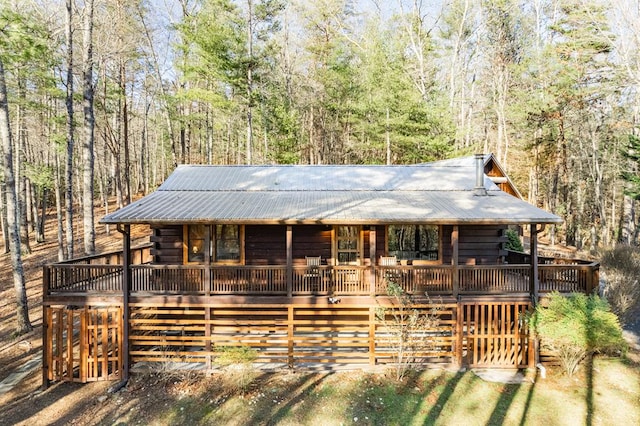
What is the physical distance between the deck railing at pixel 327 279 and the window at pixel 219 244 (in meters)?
1.23

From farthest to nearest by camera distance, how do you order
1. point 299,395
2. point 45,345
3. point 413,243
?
point 413,243 → point 45,345 → point 299,395

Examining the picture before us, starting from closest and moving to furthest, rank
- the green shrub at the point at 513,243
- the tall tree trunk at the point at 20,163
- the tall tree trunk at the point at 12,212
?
1. the tall tree trunk at the point at 12,212
2. the green shrub at the point at 513,243
3. the tall tree trunk at the point at 20,163

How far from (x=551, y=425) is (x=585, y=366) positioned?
308 cm

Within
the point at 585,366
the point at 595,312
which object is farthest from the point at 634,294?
the point at 595,312

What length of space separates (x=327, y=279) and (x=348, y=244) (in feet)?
6.88

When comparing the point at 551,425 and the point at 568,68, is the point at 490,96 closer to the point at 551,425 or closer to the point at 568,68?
the point at 568,68

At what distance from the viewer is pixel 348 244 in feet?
36.6

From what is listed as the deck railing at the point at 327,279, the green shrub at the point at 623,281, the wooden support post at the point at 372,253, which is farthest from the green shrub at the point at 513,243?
the wooden support post at the point at 372,253

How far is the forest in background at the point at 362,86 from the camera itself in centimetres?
1738

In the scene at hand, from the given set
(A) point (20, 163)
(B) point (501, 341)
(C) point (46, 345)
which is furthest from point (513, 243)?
(A) point (20, 163)

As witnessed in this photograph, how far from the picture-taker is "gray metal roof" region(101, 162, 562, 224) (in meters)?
8.94

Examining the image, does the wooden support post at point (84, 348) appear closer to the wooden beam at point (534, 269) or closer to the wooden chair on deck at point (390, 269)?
the wooden chair on deck at point (390, 269)

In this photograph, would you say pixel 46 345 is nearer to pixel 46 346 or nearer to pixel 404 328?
pixel 46 346

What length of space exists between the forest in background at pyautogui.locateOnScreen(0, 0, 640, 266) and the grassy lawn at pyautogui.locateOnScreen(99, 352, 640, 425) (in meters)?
8.35
